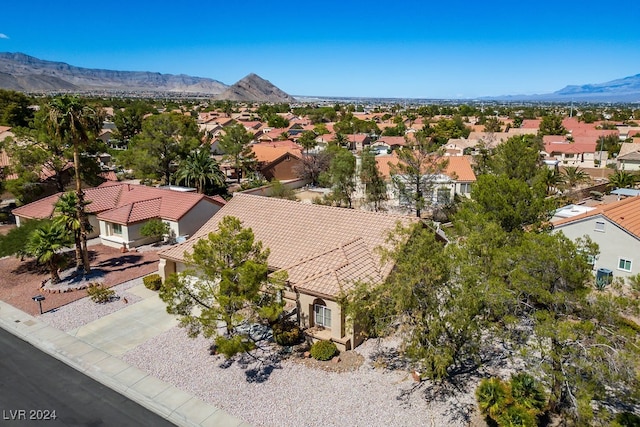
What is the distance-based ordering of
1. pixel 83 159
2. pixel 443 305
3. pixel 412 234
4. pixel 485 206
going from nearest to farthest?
1. pixel 443 305
2. pixel 412 234
3. pixel 485 206
4. pixel 83 159

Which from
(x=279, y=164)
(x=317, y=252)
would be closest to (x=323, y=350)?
(x=317, y=252)

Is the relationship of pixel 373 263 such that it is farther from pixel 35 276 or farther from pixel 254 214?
pixel 35 276

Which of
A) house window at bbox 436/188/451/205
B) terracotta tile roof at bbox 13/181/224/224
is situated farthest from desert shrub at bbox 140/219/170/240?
house window at bbox 436/188/451/205

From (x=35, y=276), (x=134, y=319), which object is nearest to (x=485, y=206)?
(x=134, y=319)

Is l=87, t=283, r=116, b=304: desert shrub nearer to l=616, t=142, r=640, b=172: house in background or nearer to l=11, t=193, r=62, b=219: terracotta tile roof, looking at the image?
l=11, t=193, r=62, b=219: terracotta tile roof

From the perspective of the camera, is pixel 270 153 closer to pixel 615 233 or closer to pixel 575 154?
pixel 615 233

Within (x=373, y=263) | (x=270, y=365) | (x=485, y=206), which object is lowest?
(x=270, y=365)
